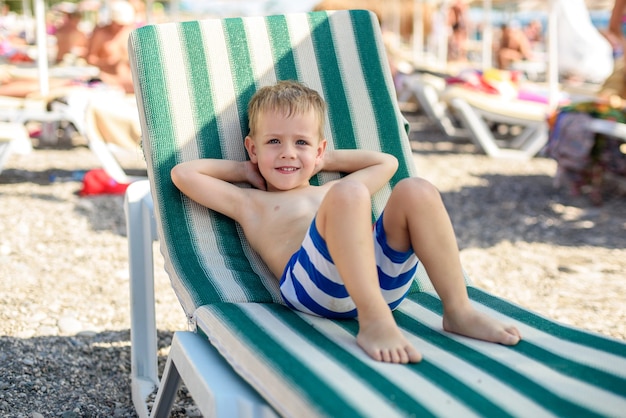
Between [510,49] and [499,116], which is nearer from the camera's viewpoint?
[499,116]

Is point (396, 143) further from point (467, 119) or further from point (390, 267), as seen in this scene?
point (467, 119)

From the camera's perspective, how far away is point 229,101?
2480 millimetres

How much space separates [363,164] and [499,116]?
17.5ft

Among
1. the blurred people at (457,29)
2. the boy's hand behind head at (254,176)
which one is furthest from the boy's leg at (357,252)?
the blurred people at (457,29)

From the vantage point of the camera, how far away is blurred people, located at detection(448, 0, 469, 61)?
695 inches

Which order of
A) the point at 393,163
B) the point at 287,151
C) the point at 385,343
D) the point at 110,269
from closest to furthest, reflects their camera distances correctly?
1. the point at 385,343
2. the point at 287,151
3. the point at 393,163
4. the point at 110,269

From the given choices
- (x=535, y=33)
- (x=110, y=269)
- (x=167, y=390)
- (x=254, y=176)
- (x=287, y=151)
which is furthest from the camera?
(x=535, y=33)

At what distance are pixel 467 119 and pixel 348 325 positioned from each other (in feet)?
19.8

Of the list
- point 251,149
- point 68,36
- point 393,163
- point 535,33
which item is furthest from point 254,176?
point 535,33

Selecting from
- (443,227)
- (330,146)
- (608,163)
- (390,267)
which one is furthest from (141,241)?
(608,163)

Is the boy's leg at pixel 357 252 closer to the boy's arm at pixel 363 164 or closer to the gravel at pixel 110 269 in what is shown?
the boy's arm at pixel 363 164

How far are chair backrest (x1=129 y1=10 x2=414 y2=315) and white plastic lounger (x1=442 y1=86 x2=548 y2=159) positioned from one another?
4.94 m

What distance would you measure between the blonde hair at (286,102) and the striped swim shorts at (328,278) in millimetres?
437

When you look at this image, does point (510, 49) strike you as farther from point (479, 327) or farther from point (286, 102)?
point (479, 327)
